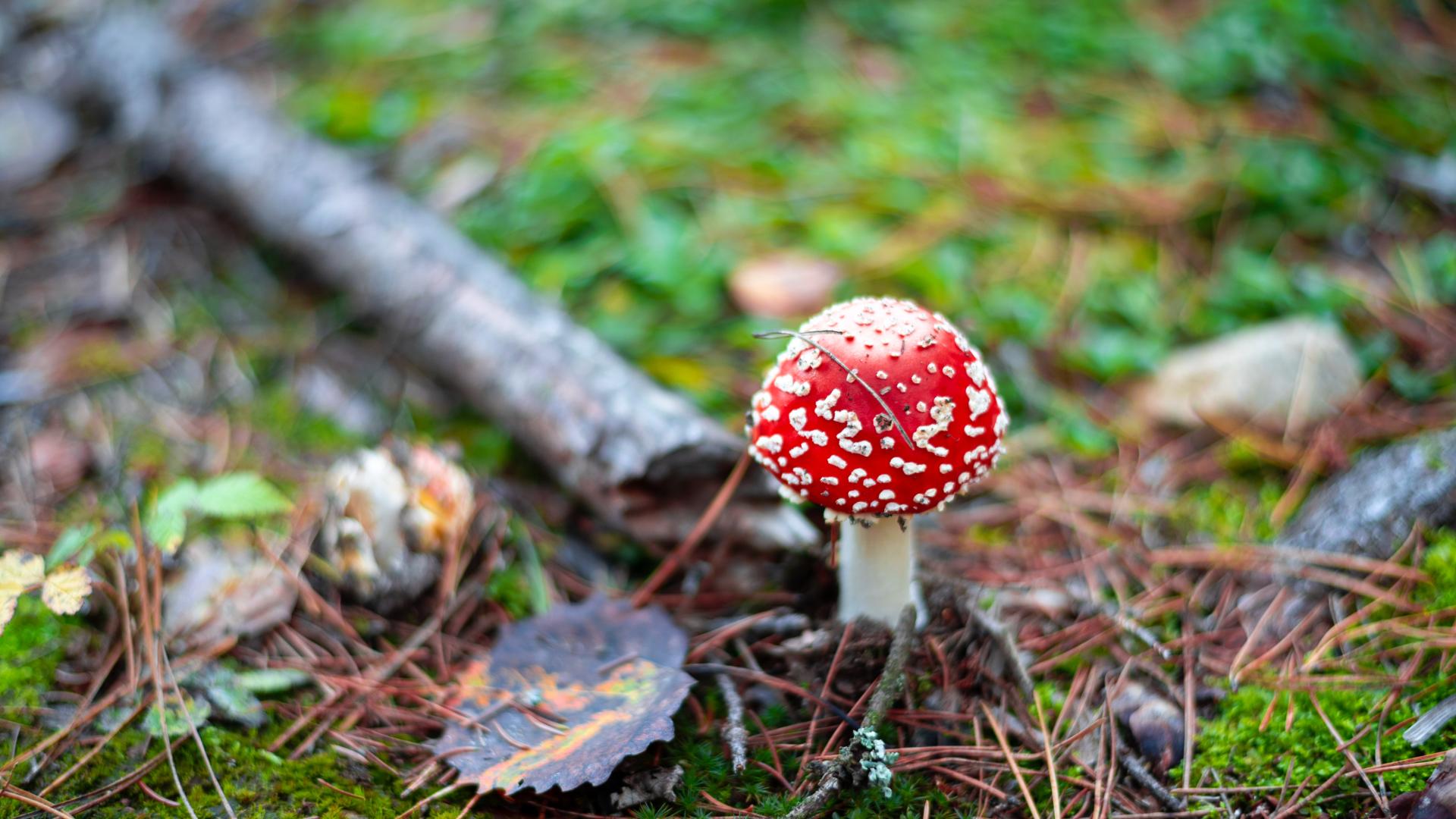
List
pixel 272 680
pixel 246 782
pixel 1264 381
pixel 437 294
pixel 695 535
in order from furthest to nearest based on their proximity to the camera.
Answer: pixel 437 294, pixel 1264 381, pixel 695 535, pixel 272 680, pixel 246 782

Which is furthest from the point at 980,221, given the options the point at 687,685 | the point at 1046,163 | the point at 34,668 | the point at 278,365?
the point at 34,668

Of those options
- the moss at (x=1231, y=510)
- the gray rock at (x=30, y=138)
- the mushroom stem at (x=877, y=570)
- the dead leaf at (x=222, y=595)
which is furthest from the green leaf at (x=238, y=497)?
the gray rock at (x=30, y=138)

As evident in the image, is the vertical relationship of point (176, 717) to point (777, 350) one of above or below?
below

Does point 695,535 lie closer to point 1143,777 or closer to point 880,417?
point 880,417

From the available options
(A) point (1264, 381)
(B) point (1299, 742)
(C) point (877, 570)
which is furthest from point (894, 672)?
(A) point (1264, 381)

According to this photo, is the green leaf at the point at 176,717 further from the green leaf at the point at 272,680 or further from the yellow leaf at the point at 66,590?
the yellow leaf at the point at 66,590

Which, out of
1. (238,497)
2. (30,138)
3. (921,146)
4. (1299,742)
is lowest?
(30,138)

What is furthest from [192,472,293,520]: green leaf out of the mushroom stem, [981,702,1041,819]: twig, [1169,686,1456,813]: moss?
[1169,686,1456,813]: moss

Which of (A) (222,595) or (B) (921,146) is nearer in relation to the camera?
(A) (222,595)
